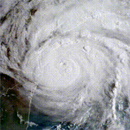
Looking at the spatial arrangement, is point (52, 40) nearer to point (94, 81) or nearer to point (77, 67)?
point (77, 67)

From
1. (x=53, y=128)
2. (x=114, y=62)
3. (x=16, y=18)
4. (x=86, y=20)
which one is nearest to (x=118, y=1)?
(x=86, y=20)

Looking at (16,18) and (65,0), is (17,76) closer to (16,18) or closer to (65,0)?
(16,18)

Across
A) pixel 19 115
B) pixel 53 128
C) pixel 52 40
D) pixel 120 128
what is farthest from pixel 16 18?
pixel 120 128

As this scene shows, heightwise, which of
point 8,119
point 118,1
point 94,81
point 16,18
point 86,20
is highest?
point 118,1

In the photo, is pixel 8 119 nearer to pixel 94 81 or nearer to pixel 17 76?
pixel 17 76

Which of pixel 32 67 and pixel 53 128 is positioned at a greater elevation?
pixel 32 67

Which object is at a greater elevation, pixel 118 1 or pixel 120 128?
pixel 118 1

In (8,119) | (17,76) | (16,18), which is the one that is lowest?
(8,119)
